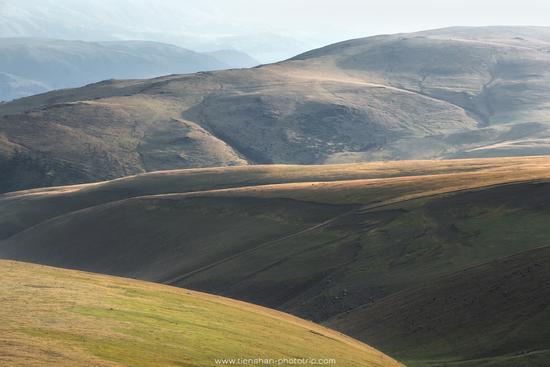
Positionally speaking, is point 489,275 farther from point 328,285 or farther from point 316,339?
point 328,285

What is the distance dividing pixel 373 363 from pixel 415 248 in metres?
47.0

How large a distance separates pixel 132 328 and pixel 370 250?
6263cm

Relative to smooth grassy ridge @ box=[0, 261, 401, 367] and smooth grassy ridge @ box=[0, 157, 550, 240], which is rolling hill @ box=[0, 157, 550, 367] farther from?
smooth grassy ridge @ box=[0, 261, 401, 367]

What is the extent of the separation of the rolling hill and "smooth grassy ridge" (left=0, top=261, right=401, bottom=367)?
1013cm

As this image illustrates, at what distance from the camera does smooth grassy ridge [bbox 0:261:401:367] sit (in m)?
40.3

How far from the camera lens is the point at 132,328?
48.2 meters

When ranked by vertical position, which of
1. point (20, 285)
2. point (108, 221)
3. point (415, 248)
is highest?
point (20, 285)

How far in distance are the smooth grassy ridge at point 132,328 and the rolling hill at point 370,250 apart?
1013cm

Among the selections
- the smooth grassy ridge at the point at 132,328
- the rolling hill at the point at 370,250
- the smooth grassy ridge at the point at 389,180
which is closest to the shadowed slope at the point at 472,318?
the rolling hill at the point at 370,250

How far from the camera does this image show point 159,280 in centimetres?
12425

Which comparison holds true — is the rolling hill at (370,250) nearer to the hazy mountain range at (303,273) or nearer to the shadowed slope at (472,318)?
the shadowed slope at (472,318)

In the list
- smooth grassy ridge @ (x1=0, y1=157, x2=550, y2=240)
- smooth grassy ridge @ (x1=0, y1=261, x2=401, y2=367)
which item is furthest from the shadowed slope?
smooth grassy ridge @ (x1=0, y1=157, x2=550, y2=240)

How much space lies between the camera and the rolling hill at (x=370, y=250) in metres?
67.1

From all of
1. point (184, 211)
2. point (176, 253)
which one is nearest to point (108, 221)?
point (184, 211)
